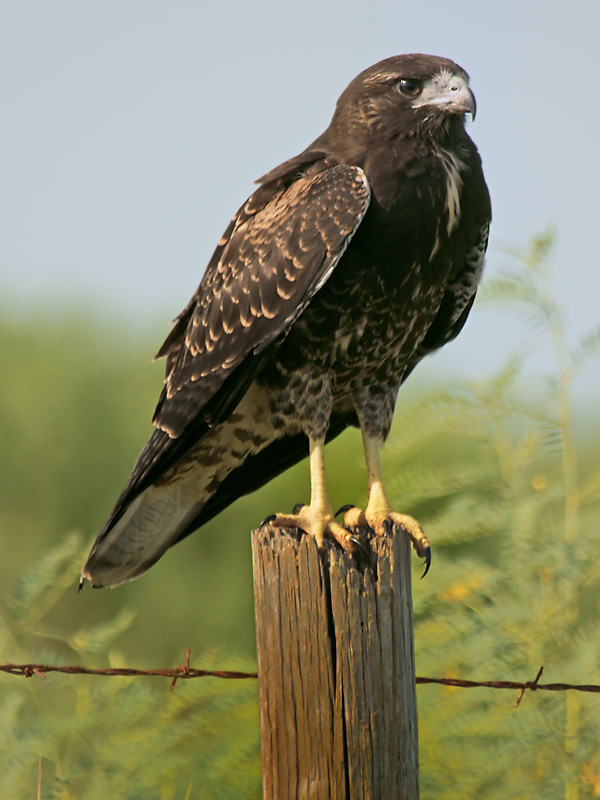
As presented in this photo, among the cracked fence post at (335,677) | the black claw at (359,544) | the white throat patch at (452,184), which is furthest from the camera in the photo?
the white throat patch at (452,184)

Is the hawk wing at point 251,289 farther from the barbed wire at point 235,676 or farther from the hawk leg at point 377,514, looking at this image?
the barbed wire at point 235,676

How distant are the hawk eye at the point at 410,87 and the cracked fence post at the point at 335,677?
177cm

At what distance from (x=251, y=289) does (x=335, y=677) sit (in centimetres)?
151

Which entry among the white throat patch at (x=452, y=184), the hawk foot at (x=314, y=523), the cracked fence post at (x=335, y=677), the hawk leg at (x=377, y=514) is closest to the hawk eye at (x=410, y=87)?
the white throat patch at (x=452, y=184)

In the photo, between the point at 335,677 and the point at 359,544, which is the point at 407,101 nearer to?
the point at 359,544

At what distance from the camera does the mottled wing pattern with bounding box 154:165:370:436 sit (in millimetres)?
3023

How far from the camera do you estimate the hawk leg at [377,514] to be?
3037mm

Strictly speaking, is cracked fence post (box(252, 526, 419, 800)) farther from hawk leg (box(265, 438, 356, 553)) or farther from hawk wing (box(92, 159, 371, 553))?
hawk wing (box(92, 159, 371, 553))

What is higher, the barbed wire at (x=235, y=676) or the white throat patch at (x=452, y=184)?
the white throat patch at (x=452, y=184)

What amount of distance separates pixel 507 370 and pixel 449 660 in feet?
3.73

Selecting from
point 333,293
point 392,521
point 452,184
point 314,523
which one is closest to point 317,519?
point 314,523

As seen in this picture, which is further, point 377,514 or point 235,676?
point 377,514

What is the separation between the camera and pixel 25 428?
30.6 ft

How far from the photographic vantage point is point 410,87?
129 inches
